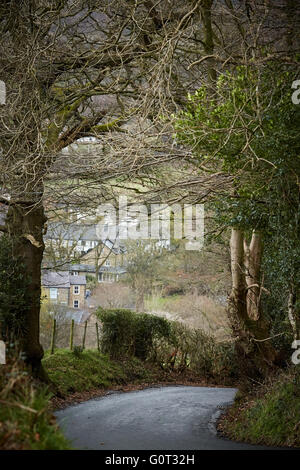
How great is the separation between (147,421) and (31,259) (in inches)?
180

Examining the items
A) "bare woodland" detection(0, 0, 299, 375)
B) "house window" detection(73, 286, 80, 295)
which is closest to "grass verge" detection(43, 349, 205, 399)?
"bare woodland" detection(0, 0, 299, 375)

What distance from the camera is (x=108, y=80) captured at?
43.5 ft

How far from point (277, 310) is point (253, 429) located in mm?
6207

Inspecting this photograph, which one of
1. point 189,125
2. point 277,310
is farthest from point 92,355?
point 189,125

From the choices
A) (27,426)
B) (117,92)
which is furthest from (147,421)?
(117,92)

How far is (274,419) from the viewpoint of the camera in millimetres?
9062

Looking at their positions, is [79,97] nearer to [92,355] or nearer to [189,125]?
[189,125]

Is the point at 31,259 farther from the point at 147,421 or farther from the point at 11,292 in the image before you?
the point at 147,421

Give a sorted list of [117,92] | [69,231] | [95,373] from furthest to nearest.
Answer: [69,231], [95,373], [117,92]

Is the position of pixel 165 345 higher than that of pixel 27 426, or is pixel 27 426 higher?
pixel 27 426

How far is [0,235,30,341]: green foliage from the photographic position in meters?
11.4

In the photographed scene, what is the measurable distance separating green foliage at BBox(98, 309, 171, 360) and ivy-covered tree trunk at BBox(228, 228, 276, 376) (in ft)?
21.3

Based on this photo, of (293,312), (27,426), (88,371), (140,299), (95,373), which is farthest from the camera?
(140,299)

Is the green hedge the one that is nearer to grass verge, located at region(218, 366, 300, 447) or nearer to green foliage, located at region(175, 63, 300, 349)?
grass verge, located at region(218, 366, 300, 447)
